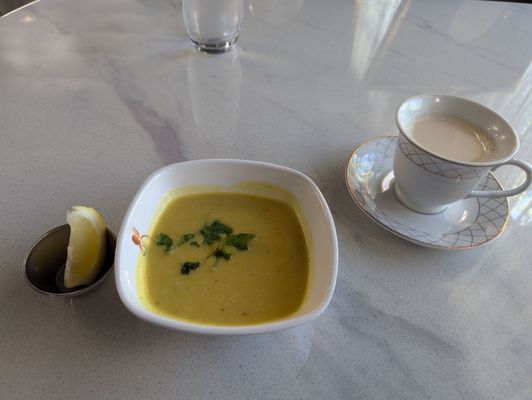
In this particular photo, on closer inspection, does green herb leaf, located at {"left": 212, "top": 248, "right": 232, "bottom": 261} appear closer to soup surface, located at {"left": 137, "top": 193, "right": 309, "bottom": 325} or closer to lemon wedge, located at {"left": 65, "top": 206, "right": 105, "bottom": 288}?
soup surface, located at {"left": 137, "top": 193, "right": 309, "bottom": 325}

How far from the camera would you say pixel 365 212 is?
0.83m

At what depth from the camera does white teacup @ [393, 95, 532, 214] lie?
75cm

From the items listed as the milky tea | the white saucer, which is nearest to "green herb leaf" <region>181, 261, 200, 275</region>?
the white saucer

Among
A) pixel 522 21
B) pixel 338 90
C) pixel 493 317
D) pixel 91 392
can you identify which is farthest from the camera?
pixel 522 21

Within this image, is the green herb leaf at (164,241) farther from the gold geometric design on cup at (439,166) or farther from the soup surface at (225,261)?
the gold geometric design on cup at (439,166)

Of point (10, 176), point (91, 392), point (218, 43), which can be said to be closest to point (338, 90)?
point (218, 43)

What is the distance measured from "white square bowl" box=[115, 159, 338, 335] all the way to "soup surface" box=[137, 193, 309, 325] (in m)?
0.03

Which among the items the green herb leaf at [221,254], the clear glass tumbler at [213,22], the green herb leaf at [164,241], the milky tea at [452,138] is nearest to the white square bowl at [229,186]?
the green herb leaf at [164,241]

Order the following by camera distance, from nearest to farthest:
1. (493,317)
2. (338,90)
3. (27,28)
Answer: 1. (493,317)
2. (338,90)
3. (27,28)

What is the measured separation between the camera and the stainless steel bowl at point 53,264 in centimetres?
66

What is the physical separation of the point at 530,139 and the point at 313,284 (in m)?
0.82

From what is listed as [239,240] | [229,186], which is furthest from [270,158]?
[239,240]

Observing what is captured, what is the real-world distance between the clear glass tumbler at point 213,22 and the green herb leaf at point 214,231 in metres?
0.76

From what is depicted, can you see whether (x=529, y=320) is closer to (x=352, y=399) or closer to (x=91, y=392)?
(x=352, y=399)
